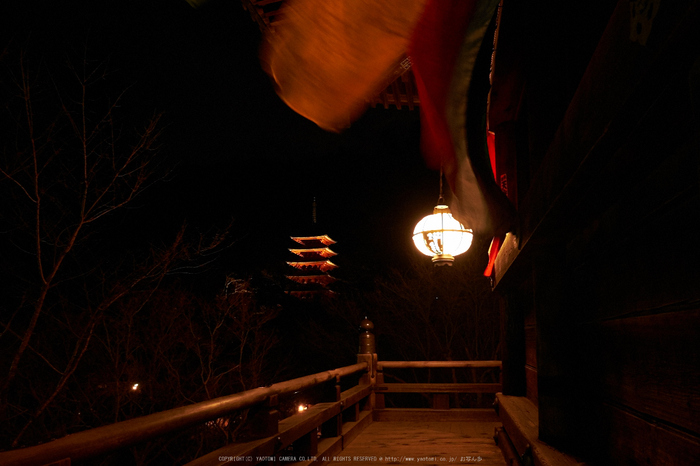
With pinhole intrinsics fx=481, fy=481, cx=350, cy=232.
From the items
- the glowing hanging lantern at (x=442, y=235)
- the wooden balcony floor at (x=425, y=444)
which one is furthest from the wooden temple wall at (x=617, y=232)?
the wooden balcony floor at (x=425, y=444)

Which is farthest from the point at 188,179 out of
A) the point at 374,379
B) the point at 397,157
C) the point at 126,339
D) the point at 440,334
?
the point at 374,379

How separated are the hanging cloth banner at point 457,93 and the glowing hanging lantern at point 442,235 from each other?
2.81 meters

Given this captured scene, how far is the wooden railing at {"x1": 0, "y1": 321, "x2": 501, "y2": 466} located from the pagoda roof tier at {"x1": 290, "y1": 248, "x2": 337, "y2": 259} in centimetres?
2606

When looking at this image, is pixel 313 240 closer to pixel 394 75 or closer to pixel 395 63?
pixel 394 75

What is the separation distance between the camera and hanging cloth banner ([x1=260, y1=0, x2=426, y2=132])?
6.36ft

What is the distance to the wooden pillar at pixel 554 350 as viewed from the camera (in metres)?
2.22

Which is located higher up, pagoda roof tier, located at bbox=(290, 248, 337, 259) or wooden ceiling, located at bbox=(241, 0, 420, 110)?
pagoda roof tier, located at bbox=(290, 248, 337, 259)

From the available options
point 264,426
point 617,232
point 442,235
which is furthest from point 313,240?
point 617,232

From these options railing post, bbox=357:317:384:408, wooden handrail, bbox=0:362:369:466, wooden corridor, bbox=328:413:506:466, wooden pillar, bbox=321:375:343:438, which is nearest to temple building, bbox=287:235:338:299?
railing post, bbox=357:317:384:408

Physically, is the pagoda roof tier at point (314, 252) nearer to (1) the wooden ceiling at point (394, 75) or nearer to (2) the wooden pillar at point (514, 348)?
(1) the wooden ceiling at point (394, 75)

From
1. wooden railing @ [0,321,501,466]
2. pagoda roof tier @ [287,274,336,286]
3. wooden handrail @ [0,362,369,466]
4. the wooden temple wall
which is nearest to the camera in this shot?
the wooden temple wall

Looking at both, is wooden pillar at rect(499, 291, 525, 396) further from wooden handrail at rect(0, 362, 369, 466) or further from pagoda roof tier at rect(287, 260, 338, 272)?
pagoda roof tier at rect(287, 260, 338, 272)

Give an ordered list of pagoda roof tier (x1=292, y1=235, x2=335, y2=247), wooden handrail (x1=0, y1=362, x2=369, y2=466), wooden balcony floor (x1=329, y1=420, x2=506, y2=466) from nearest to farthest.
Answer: wooden handrail (x1=0, y1=362, x2=369, y2=466) → wooden balcony floor (x1=329, y1=420, x2=506, y2=466) → pagoda roof tier (x1=292, y1=235, x2=335, y2=247)

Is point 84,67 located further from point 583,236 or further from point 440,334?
point 440,334
